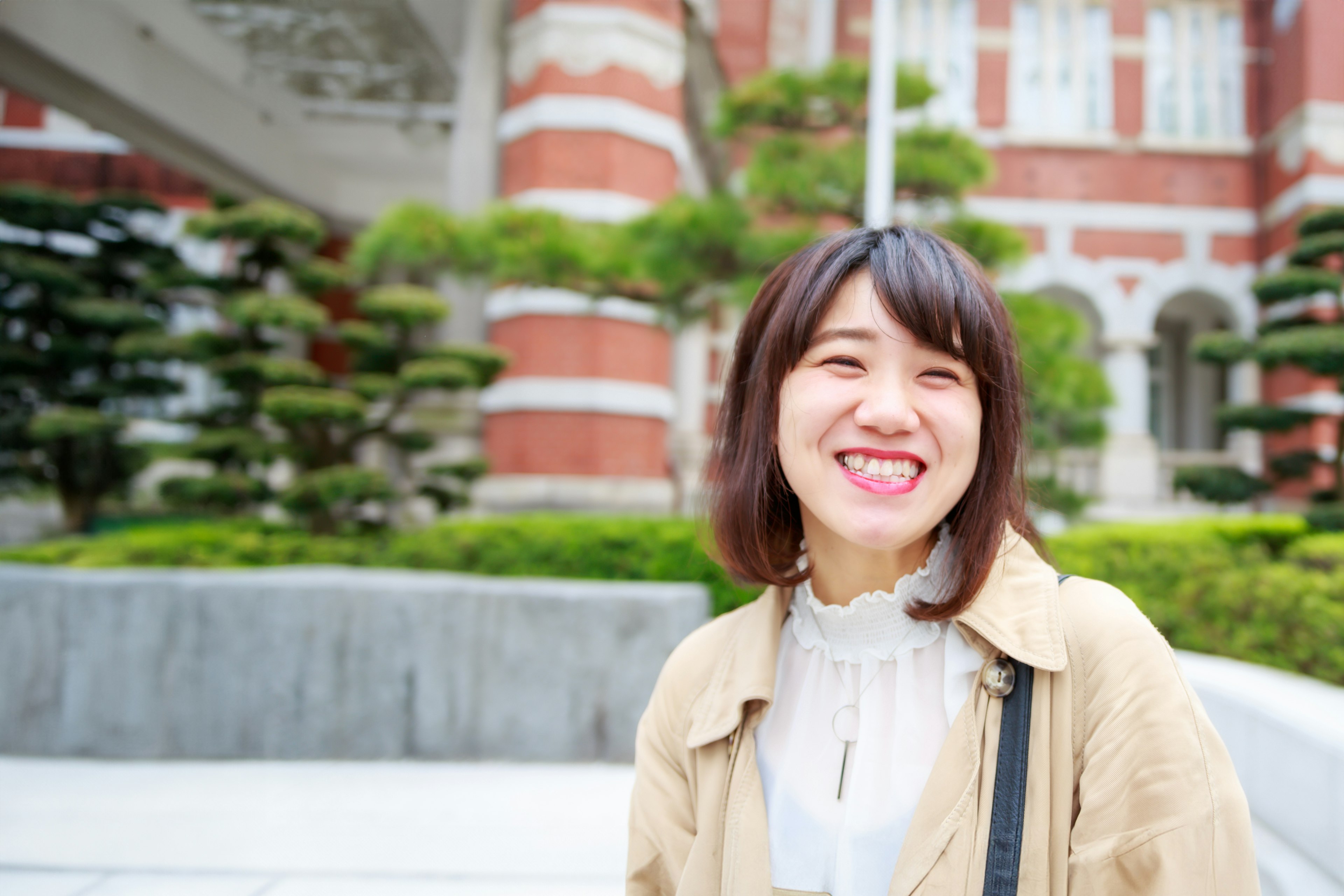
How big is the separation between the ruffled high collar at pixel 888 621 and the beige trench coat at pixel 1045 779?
2.9 inches

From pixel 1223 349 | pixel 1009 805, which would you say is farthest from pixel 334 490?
pixel 1223 349

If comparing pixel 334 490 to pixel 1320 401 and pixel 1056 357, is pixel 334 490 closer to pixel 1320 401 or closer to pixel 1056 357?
pixel 1056 357

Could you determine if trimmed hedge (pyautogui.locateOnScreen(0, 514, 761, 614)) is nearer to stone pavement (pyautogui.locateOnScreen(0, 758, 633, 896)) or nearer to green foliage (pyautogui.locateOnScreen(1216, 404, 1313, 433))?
stone pavement (pyautogui.locateOnScreen(0, 758, 633, 896))

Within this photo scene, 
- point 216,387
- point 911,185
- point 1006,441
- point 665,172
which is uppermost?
point 665,172

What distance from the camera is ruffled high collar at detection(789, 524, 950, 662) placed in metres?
1.19

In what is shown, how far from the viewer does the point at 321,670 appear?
4.10 meters

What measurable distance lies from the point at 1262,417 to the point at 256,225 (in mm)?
8159

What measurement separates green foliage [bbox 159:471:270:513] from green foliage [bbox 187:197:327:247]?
80.5 inches

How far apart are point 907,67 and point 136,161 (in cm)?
1148

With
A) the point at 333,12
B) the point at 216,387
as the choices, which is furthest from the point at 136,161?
the point at 333,12

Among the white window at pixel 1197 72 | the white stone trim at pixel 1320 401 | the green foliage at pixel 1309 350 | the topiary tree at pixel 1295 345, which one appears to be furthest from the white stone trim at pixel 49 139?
the white stone trim at pixel 1320 401

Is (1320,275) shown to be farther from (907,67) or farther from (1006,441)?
(1006,441)

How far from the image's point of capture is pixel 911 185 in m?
5.57

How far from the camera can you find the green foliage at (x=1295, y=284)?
6125mm
